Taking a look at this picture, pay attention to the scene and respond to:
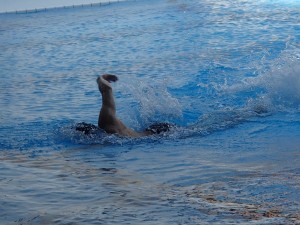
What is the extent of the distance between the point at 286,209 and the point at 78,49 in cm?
879

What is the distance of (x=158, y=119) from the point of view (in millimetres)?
6750

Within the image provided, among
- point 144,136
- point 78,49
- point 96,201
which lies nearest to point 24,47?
point 78,49

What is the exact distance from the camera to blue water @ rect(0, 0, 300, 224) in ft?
12.0

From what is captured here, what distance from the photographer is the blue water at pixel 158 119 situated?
366cm

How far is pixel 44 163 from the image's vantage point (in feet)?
16.2

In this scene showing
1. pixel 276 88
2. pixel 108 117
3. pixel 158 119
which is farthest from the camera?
pixel 276 88

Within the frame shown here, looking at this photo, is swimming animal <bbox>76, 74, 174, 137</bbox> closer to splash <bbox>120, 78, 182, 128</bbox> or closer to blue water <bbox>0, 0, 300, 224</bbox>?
blue water <bbox>0, 0, 300, 224</bbox>

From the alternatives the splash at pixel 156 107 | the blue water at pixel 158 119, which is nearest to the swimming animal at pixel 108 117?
the blue water at pixel 158 119

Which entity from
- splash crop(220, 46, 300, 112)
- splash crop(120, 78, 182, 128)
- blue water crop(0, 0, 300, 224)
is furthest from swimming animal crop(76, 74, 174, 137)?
splash crop(220, 46, 300, 112)

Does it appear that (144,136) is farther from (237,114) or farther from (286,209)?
(286,209)

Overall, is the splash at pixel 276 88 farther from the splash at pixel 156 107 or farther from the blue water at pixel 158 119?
the splash at pixel 156 107

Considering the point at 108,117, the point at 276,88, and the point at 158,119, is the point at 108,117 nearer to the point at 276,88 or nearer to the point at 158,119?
the point at 158,119

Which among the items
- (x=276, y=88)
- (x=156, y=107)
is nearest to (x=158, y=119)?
(x=156, y=107)

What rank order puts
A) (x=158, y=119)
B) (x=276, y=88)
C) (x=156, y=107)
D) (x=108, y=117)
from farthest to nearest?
(x=276, y=88) → (x=156, y=107) → (x=158, y=119) → (x=108, y=117)
